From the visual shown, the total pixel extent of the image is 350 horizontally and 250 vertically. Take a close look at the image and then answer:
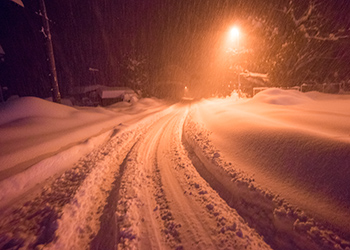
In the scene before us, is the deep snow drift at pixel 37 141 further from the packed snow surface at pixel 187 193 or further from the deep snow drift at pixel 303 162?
the deep snow drift at pixel 303 162

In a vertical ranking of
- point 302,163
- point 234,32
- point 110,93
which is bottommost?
point 110,93

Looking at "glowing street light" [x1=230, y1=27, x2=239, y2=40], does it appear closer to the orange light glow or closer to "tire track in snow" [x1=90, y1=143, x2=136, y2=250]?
the orange light glow

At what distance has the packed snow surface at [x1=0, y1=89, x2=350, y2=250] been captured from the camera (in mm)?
2125

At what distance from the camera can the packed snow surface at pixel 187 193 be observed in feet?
6.97

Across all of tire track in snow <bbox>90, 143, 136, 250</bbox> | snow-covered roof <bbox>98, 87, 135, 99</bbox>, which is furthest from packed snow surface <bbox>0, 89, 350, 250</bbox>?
snow-covered roof <bbox>98, 87, 135, 99</bbox>

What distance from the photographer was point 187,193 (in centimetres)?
311

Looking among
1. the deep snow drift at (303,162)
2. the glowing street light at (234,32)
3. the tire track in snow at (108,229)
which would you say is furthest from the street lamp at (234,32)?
the tire track in snow at (108,229)

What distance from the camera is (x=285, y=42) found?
17.5m

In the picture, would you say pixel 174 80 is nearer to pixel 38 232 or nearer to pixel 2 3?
pixel 2 3

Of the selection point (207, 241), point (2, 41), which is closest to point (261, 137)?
point (207, 241)

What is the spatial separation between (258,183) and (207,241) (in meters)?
1.62

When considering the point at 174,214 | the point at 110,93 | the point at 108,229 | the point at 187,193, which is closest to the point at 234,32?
the point at 187,193

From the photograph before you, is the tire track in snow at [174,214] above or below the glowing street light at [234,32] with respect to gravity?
below

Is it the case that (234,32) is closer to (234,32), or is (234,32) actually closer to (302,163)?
(234,32)
